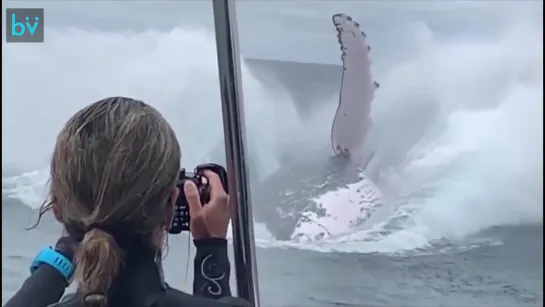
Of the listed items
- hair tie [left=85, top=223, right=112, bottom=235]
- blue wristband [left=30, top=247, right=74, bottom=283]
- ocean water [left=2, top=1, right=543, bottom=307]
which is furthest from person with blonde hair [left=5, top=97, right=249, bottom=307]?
ocean water [left=2, top=1, right=543, bottom=307]

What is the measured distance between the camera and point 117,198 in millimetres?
769

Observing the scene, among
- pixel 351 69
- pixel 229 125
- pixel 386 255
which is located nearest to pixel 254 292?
pixel 229 125

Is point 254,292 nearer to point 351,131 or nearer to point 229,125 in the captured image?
point 229,125

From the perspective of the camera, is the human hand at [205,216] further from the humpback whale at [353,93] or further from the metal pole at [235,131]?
the humpback whale at [353,93]

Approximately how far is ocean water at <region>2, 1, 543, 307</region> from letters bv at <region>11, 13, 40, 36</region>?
0.03 meters

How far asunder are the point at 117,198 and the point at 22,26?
0.98 m

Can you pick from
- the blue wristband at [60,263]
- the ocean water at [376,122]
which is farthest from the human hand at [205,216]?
the ocean water at [376,122]

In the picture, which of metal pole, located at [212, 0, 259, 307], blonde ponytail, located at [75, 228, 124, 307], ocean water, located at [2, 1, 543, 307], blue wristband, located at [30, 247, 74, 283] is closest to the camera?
blonde ponytail, located at [75, 228, 124, 307]

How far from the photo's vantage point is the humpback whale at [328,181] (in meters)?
1.62

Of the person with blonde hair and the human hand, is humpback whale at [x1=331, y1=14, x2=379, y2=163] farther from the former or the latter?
the person with blonde hair

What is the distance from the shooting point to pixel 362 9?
1619mm

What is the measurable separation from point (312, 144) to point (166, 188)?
0.87 metres

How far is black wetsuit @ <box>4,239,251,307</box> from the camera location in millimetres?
788

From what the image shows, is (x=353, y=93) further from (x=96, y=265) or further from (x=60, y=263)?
(x=96, y=265)
